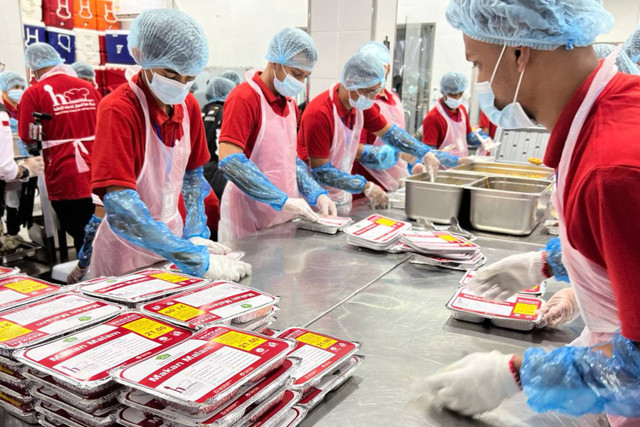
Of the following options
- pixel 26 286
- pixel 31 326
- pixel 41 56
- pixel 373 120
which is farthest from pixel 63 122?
pixel 31 326

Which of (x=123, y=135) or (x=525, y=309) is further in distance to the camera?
(x=123, y=135)

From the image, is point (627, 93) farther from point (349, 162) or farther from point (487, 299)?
point (349, 162)

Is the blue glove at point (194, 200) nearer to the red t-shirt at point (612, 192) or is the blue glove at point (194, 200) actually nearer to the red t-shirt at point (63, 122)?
the red t-shirt at point (612, 192)

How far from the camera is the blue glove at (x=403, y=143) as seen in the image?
3588 mm

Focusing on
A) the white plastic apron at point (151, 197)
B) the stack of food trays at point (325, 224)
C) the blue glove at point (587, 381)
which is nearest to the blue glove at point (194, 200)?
the white plastic apron at point (151, 197)

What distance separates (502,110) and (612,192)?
417 millimetres

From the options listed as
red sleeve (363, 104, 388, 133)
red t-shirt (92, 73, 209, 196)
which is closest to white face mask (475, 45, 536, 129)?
red t-shirt (92, 73, 209, 196)

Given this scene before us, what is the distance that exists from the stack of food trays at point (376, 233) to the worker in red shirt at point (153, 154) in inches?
21.5

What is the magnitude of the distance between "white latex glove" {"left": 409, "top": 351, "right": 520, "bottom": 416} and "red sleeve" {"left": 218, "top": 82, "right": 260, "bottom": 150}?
1715 millimetres

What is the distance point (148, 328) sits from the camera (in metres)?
1.08

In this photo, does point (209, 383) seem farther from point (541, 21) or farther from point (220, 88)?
point (220, 88)

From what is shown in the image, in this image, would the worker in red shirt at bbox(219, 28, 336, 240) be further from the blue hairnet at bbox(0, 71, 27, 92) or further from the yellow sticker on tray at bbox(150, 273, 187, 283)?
the blue hairnet at bbox(0, 71, 27, 92)

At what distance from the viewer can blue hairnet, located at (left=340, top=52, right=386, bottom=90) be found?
2906mm

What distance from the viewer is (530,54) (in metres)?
1.01
